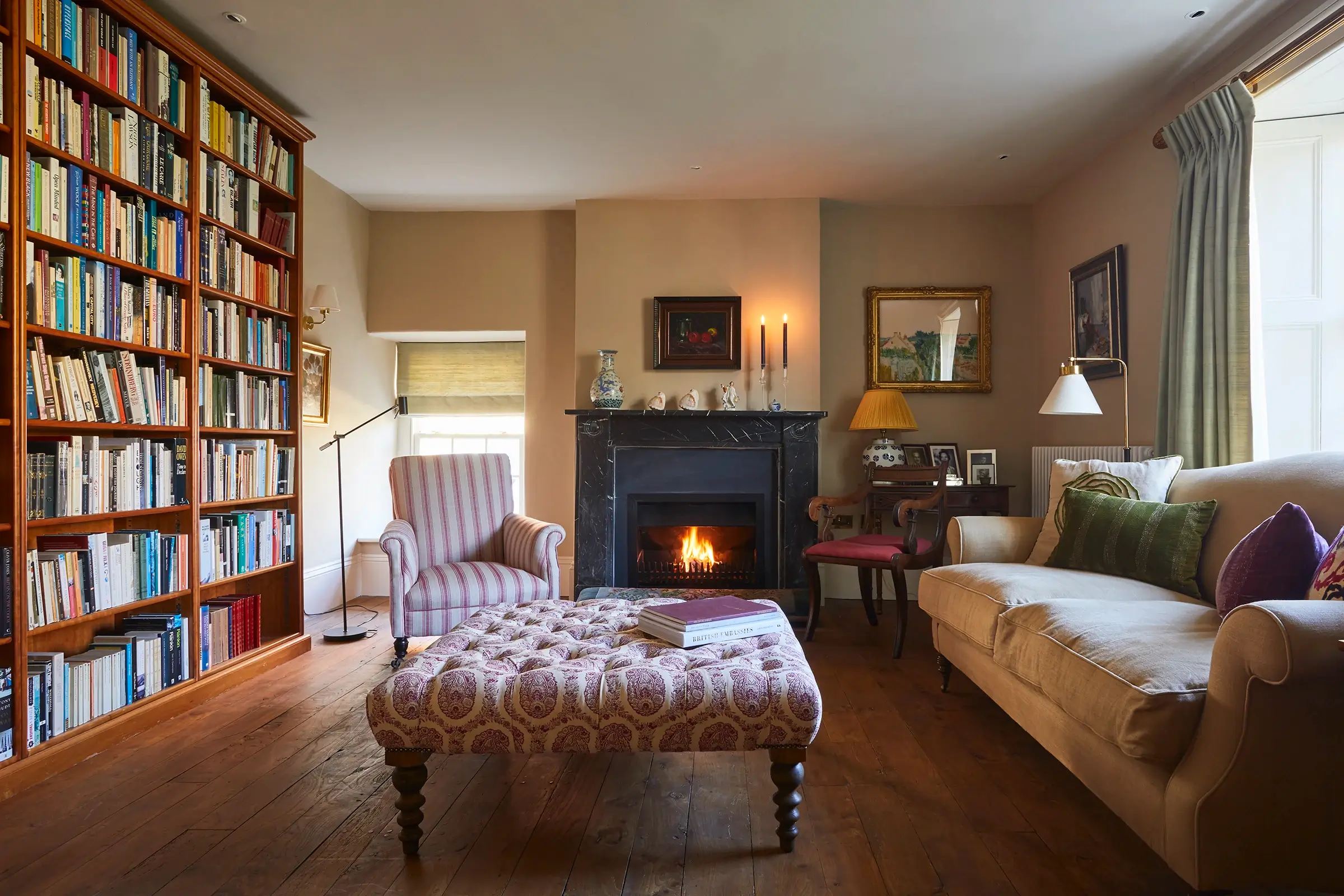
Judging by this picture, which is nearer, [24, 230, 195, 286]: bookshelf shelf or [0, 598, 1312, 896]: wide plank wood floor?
[0, 598, 1312, 896]: wide plank wood floor

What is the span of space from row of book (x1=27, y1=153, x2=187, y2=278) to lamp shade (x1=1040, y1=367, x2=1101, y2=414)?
3.53 metres

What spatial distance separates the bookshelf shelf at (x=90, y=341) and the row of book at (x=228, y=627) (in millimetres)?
1027

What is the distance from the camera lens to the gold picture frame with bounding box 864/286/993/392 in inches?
204

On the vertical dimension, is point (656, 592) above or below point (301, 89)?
below

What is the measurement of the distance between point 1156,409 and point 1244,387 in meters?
0.59

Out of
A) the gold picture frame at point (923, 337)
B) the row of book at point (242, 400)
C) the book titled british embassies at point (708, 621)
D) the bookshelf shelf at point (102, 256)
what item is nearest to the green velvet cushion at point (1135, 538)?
the book titled british embassies at point (708, 621)

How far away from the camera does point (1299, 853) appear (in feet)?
4.83

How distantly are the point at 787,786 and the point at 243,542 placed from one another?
261 cm

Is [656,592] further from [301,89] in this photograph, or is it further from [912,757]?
[301,89]

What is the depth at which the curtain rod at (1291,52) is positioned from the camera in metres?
2.64

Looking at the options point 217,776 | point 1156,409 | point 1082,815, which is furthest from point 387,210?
point 1082,815

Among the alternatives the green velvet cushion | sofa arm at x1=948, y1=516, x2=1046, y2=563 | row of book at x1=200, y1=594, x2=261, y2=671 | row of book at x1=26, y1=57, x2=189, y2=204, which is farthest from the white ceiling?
row of book at x1=200, y1=594, x2=261, y2=671

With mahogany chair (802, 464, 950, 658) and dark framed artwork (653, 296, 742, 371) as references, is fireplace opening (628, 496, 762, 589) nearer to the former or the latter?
mahogany chair (802, 464, 950, 658)

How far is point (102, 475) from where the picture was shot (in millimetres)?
2631
